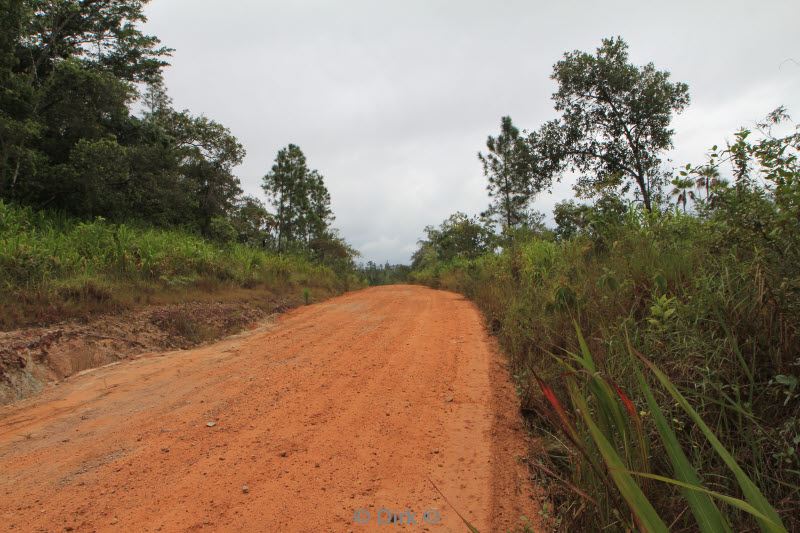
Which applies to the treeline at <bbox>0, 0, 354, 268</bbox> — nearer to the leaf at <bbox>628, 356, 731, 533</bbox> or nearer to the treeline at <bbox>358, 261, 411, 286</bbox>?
the leaf at <bbox>628, 356, 731, 533</bbox>

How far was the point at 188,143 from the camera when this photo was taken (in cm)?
1748

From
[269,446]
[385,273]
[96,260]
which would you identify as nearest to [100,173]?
[96,260]

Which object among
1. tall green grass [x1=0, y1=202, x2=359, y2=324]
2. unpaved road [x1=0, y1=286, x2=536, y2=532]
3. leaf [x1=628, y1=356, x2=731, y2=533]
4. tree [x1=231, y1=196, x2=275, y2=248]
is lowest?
unpaved road [x1=0, y1=286, x2=536, y2=532]

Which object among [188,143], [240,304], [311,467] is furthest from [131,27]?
[311,467]

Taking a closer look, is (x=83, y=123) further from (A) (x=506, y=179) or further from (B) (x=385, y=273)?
(B) (x=385, y=273)

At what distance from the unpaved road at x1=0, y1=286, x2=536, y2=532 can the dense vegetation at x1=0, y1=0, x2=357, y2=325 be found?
3.05 metres

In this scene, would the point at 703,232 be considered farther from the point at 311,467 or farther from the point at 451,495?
the point at 311,467

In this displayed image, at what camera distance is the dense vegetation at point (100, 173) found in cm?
762

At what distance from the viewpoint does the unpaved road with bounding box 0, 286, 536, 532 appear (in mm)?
2162

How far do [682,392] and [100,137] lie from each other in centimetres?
1543

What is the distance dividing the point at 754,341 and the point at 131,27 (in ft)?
61.3

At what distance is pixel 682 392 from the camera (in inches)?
91.3

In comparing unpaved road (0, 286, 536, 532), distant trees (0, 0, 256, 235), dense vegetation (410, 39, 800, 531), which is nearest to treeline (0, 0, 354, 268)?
distant trees (0, 0, 256, 235)

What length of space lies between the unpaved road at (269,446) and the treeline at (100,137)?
8.98 m
